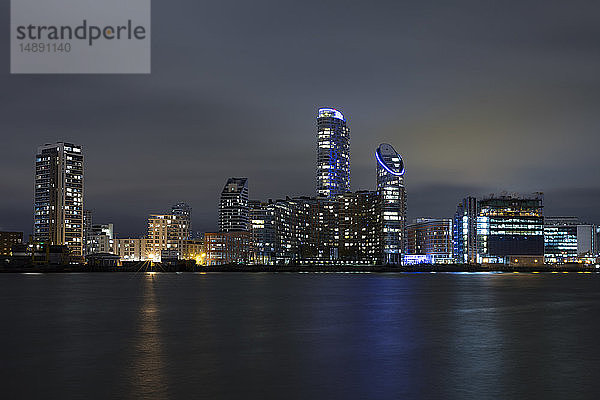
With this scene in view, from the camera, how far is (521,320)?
4844cm

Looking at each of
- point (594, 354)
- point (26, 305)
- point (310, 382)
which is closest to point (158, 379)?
point (310, 382)

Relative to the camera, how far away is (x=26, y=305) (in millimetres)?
65062

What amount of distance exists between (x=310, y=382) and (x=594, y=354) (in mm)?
15980

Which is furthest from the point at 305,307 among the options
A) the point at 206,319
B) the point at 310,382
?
the point at 310,382

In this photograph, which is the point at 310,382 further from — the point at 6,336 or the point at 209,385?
the point at 6,336

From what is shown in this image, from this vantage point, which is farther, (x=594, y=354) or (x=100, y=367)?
(x=594, y=354)

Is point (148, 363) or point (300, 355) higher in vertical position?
point (148, 363)

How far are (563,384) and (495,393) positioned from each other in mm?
3562

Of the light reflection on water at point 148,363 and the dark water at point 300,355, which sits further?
the dark water at point 300,355

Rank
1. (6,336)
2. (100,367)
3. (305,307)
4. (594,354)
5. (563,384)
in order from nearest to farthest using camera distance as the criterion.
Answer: (563,384)
(100,367)
(594,354)
(6,336)
(305,307)

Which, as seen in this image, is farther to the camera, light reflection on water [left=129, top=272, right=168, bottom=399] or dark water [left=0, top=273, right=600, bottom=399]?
dark water [left=0, top=273, right=600, bottom=399]

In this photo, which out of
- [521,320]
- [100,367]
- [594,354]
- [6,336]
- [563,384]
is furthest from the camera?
[521,320]

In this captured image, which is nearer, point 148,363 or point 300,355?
point 148,363

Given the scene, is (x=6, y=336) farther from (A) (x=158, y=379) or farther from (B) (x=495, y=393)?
(B) (x=495, y=393)
